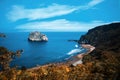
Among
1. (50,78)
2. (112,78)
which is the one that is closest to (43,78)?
(50,78)

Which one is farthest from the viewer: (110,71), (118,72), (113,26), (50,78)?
(113,26)

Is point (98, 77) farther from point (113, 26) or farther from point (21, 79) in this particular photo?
point (113, 26)

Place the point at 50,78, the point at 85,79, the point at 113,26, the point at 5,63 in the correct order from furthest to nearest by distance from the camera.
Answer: the point at 113,26 → the point at 85,79 → the point at 50,78 → the point at 5,63

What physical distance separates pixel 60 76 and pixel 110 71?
41.4ft

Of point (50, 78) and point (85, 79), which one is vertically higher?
point (50, 78)

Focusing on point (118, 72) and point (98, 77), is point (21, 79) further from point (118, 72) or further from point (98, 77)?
point (118, 72)

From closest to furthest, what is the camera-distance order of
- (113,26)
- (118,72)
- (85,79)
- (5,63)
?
(5,63) < (85,79) < (118,72) < (113,26)

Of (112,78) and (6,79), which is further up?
(6,79)

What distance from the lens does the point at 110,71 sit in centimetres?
3109

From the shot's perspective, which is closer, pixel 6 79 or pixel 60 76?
pixel 6 79

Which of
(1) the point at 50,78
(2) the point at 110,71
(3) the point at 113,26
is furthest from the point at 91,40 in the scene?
(1) the point at 50,78

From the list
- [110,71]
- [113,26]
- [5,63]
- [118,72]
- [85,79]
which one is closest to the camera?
[5,63]

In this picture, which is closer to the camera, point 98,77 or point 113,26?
point 98,77

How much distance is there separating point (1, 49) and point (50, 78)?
4643 millimetres
